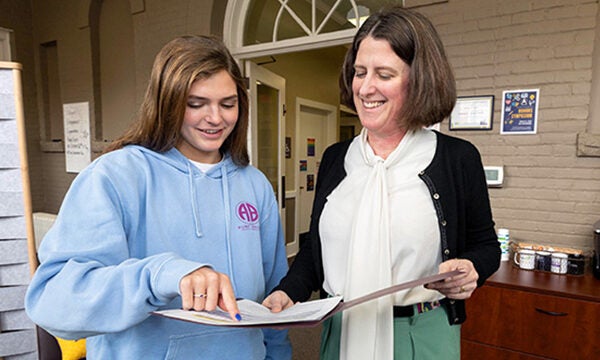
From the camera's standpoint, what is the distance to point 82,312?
64 centimetres

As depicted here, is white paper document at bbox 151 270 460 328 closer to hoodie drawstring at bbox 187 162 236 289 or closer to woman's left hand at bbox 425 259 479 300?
woman's left hand at bbox 425 259 479 300

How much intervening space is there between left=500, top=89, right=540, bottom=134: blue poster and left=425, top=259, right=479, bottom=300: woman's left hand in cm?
172

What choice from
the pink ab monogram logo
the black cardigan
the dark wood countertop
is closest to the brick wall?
the dark wood countertop

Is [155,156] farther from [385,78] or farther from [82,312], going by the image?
[385,78]

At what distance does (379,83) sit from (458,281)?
0.55 m

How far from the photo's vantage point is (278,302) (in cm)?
94

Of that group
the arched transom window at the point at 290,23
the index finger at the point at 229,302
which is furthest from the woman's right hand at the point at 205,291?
the arched transom window at the point at 290,23

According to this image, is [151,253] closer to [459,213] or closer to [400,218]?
[400,218]

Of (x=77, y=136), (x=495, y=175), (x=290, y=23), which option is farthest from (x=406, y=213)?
(x=77, y=136)

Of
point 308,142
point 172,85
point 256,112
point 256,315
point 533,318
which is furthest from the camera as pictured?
point 308,142

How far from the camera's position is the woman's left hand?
33.8 inches

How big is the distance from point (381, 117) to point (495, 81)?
1.74 m

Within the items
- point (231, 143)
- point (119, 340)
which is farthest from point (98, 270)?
point (231, 143)

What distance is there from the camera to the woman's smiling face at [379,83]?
0.96 metres
